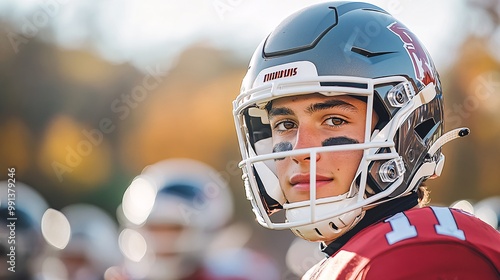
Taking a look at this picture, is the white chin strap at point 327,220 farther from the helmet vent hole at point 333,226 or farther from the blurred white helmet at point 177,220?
the blurred white helmet at point 177,220

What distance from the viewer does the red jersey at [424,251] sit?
1615mm

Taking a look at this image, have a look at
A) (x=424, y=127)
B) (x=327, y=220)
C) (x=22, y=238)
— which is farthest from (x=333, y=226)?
(x=22, y=238)

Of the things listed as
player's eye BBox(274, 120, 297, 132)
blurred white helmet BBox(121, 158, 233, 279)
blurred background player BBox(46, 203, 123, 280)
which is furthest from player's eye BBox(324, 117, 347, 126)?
blurred background player BBox(46, 203, 123, 280)

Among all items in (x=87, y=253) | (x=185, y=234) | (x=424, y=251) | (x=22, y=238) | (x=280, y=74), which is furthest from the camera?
(x=87, y=253)

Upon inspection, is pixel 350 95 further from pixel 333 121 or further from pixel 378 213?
pixel 378 213

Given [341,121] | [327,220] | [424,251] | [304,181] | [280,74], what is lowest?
[424,251]

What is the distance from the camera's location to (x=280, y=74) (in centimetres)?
217

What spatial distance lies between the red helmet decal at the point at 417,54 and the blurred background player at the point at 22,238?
3871mm

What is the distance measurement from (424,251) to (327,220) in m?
0.41

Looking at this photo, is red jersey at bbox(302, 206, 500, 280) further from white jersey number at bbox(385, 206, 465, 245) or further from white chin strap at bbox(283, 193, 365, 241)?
white chin strap at bbox(283, 193, 365, 241)

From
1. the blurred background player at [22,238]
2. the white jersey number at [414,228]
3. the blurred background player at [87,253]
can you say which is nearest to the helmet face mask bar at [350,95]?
the white jersey number at [414,228]

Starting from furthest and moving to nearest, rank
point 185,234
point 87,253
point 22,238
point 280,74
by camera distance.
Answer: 1. point 87,253
2. point 22,238
3. point 185,234
4. point 280,74

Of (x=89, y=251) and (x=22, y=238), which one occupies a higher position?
(x=22, y=238)

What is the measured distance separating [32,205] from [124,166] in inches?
291
